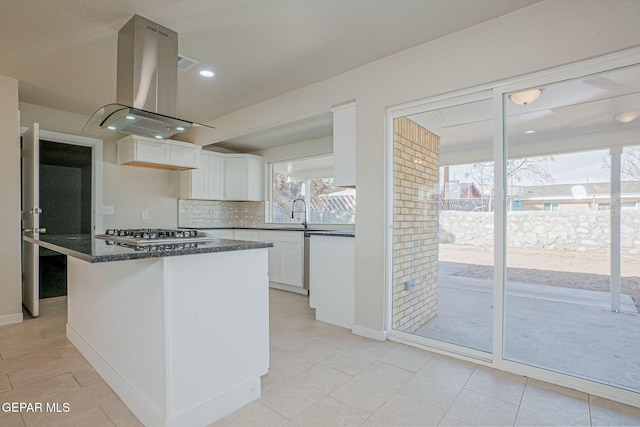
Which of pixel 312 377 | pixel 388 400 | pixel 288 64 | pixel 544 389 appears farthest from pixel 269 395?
pixel 288 64

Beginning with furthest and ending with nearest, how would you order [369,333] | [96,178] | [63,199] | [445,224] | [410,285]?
[63,199] < [96,178] < [410,285] < [369,333] < [445,224]

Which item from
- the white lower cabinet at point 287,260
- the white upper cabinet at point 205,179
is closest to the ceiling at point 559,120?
the white lower cabinet at point 287,260

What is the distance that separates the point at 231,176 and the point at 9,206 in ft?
9.11

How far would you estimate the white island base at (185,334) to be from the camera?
1574 millimetres

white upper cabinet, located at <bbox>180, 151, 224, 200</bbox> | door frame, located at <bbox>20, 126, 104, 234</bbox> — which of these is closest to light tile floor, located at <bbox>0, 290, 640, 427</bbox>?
door frame, located at <bbox>20, 126, 104, 234</bbox>

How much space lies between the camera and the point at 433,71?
252cm

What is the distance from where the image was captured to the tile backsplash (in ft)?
17.4

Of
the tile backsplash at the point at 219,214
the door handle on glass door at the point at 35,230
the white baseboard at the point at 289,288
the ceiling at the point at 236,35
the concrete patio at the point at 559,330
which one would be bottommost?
the white baseboard at the point at 289,288

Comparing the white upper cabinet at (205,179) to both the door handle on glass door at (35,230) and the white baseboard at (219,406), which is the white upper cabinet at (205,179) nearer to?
the door handle on glass door at (35,230)

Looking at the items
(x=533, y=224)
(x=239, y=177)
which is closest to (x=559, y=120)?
(x=533, y=224)

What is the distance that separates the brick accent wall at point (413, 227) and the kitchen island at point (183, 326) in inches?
54.8

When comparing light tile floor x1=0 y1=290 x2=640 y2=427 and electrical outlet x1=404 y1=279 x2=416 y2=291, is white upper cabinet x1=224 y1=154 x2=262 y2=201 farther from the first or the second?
electrical outlet x1=404 y1=279 x2=416 y2=291

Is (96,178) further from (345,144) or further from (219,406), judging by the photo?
(219,406)

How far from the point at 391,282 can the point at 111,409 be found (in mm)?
2127
